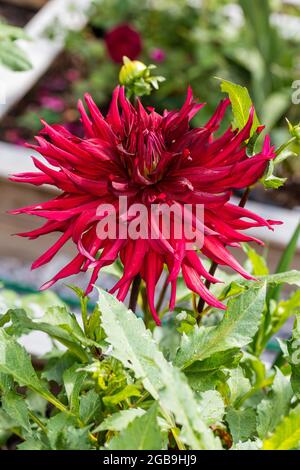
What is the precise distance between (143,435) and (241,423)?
9.9 inches

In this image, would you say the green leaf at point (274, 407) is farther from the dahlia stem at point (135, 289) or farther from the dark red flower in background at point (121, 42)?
the dark red flower in background at point (121, 42)

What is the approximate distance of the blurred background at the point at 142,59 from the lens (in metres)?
1.76

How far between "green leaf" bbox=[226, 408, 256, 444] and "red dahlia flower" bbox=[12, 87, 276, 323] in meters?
0.16

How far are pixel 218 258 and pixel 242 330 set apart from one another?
0.06 metres

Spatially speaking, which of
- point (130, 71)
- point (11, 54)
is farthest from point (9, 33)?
point (130, 71)

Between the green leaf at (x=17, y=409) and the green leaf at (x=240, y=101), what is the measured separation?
0.31 m

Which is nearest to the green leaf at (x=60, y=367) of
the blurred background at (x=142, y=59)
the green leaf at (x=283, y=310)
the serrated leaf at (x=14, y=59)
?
the green leaf at (x=283, y=310)

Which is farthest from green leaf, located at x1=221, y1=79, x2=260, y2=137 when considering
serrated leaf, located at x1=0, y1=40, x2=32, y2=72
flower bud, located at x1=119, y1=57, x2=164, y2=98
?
serrated leaf, located at x1=0, y1=40, x2=32, y2=72

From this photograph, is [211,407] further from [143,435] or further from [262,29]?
[262,29]

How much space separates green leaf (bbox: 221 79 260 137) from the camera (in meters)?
0.70

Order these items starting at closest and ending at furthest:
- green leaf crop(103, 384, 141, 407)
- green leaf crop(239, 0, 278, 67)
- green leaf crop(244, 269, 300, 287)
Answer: green leaf crop(103, 384, 141, 407) → green leaf crop(244, 269, 300, 287) → green leaf crop(239, 0, 278, 67)

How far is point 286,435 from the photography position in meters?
0.58

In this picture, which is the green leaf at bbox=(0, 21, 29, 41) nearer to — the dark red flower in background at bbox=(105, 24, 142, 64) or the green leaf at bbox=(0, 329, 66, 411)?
the green leaf at bbox=(0, 329, 66, 411)
